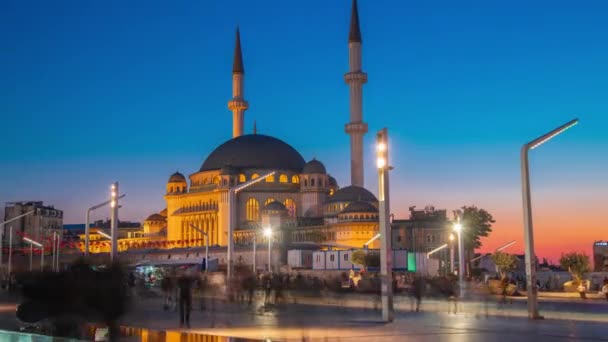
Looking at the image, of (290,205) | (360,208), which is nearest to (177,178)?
(290,205)

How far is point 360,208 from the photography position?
339 feet

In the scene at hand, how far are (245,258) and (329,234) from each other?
11420 millimetres

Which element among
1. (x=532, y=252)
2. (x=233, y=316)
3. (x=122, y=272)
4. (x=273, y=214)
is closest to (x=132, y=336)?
(x=122, y=272)

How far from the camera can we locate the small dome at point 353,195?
108312 millimetres

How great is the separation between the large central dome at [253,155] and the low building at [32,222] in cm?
3024

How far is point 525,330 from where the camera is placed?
63.3ft

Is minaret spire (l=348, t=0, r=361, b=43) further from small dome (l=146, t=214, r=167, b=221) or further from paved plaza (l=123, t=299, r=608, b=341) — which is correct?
paved plaza (l=123, t=299, r=608, b=341)

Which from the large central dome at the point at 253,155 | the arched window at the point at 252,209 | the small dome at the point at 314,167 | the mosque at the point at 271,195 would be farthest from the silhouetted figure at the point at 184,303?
the large central dome at the point at 253,155

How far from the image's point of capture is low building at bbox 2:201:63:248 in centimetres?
13288

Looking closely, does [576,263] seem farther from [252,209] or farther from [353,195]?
[252,209]

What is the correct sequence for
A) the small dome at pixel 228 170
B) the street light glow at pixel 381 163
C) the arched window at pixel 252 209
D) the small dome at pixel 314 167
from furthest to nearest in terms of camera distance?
1. the arched window at pixel 252 209
2. the small dome at pixel 314 167
3. the small dome at pixel 228 170
4. the street light glow at pixel 381 163

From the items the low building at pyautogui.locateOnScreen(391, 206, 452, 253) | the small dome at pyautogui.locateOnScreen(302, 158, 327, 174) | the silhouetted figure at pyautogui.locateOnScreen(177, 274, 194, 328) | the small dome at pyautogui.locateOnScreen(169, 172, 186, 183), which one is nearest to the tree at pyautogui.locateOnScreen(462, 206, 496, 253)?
the low building at pyautogui.locateOnScreen(391, 206, 452, 253)

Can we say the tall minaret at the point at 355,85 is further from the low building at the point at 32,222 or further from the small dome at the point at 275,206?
the low building at the point at 32,222

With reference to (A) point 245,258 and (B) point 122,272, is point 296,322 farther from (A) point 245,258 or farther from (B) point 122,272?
(A) point 245,258
